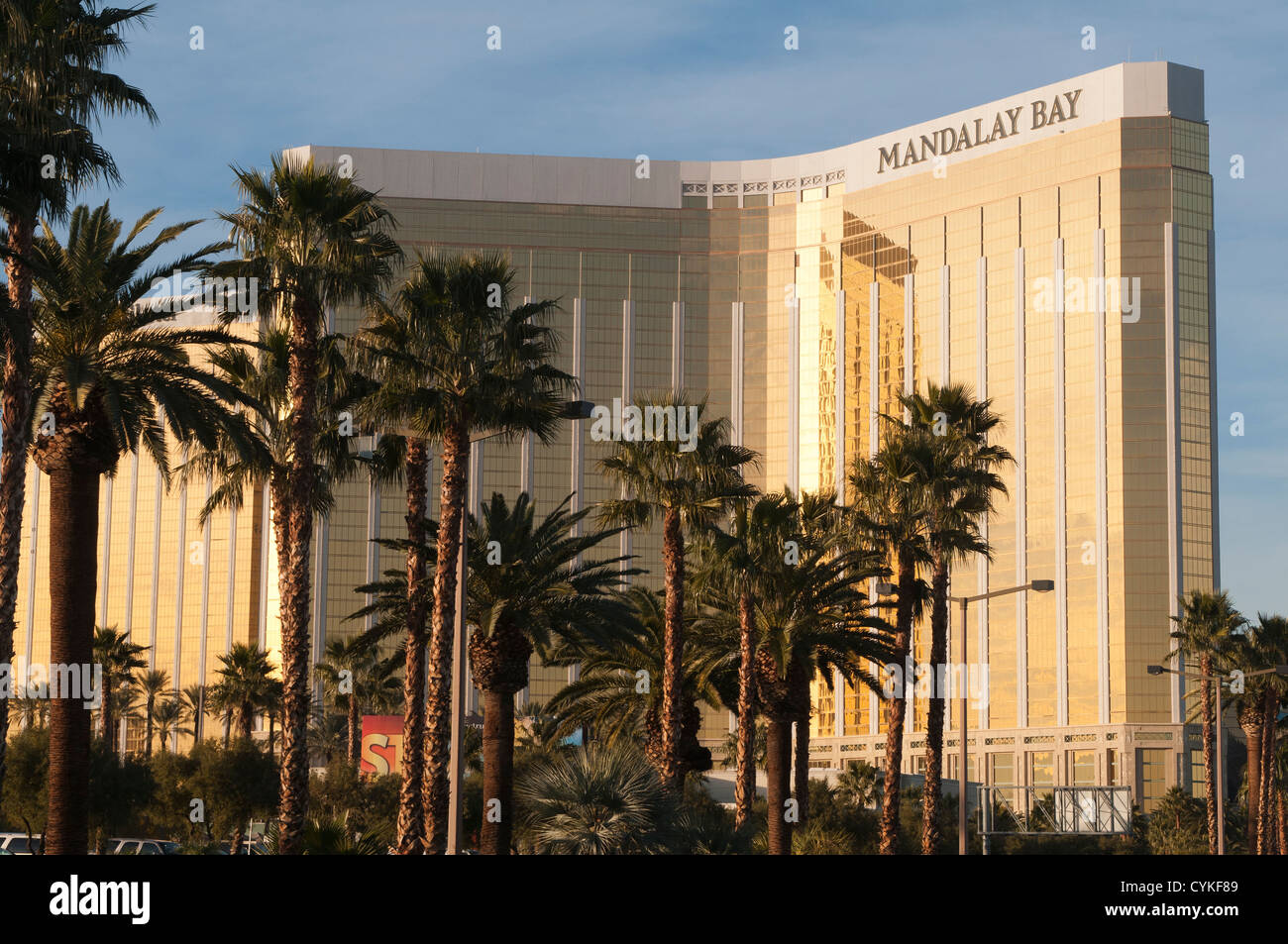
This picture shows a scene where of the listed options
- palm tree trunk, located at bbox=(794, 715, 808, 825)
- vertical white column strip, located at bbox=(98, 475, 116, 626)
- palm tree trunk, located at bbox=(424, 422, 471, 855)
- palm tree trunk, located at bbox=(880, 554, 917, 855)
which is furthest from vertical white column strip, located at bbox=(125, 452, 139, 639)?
palm tree trunk, located at bbox=(424, 422, 471, 855)

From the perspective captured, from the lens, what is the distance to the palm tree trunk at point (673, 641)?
44406mm

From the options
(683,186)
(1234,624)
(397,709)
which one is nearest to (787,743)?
(1234,624)

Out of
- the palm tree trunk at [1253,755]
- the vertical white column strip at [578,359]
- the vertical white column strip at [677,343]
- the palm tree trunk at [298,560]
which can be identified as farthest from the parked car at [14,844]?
the vertical white column strip at [677,343]

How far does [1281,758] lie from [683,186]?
311 feet

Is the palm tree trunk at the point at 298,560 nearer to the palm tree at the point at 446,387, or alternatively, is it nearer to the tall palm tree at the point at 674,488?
the palm tree at the point at 446,387

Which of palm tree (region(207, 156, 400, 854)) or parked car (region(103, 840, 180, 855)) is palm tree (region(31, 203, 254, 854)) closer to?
palm tree (region(207, 156, 400, 854))

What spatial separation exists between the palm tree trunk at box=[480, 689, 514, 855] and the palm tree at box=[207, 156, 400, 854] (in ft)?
19.6

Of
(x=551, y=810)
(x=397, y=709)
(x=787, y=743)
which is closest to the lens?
(x=551, y=810)

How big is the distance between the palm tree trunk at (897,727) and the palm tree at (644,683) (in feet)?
18.7

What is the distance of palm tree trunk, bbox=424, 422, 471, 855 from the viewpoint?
36.1 metres

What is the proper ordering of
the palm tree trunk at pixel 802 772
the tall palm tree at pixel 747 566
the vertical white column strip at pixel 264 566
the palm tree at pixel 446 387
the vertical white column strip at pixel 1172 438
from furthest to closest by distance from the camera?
the vertical white column strip at pixel 264 566
the vertical white column strip at pixel 1172 438
the palm tree trunk at pixel 802 772
the tall palm tree at pixel 747 566
the palm tree at pixel 446 387

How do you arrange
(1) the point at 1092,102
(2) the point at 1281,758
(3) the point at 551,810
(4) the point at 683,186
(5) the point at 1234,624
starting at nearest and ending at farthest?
1. (3) the point at 551,810
2. (5) the point at 1234,624
3. (2) the point at 1281,758
4. (1) the point at 1092,102
5. (4) the point at 683,186
